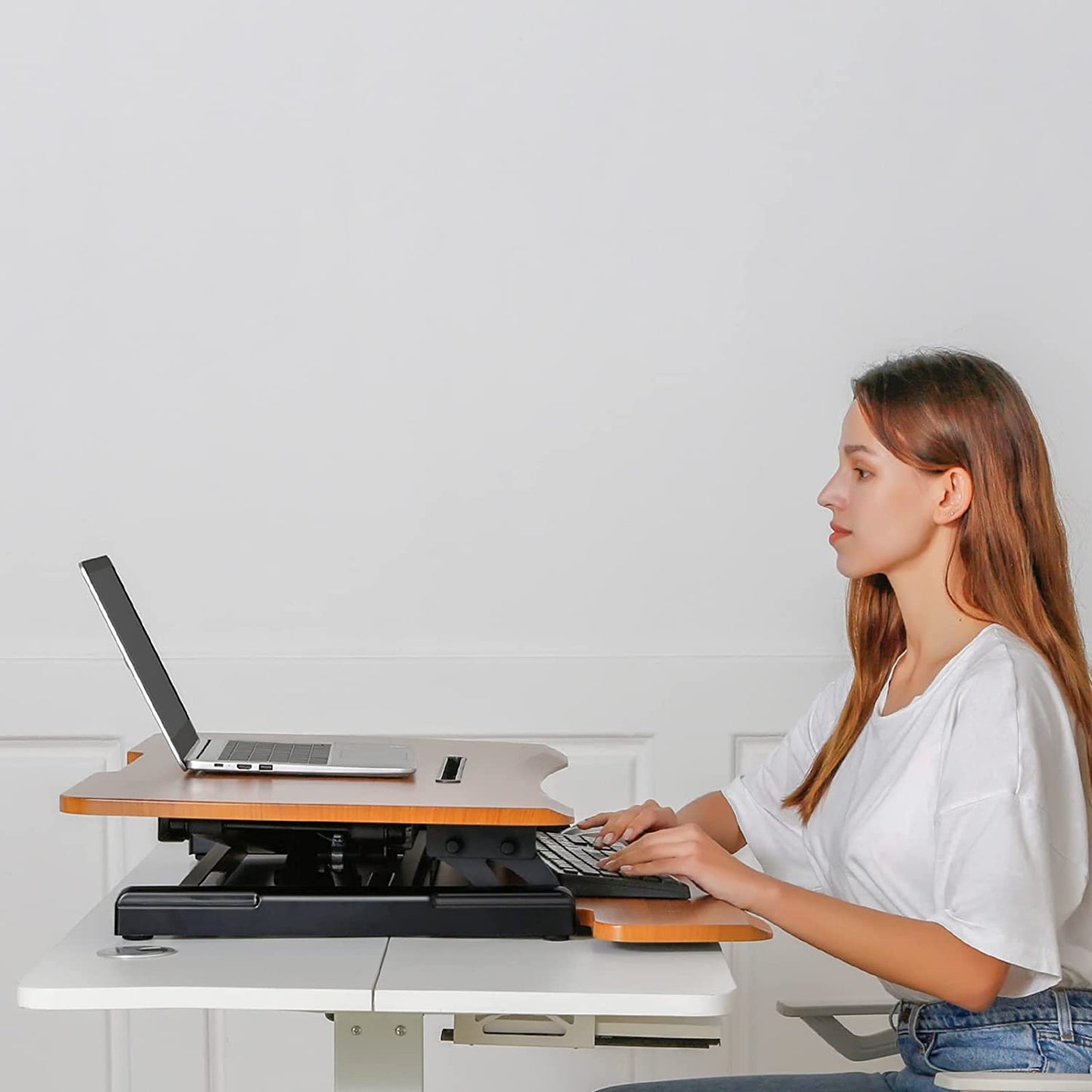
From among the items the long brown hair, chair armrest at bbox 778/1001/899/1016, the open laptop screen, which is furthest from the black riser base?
the long brown hair

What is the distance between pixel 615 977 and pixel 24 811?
5.07 feet

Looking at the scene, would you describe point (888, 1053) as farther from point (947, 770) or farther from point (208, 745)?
point (208, 745)

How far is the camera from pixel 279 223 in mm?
2367

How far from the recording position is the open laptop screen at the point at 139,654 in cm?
142

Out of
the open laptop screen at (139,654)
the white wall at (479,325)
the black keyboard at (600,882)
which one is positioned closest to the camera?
the black keyboard at (600,882)

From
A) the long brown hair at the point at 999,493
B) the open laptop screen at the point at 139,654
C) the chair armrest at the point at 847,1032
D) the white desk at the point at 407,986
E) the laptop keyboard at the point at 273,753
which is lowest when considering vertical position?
the chair armrest at the point at 847,1032

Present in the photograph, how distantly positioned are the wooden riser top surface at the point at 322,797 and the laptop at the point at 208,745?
12 mm

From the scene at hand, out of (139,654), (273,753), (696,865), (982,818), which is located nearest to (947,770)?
(982,818)

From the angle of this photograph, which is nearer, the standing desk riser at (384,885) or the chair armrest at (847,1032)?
the standing desk riser at (384,885)

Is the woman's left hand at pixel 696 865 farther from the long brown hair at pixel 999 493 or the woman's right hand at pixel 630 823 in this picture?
the long brown hair at pixel 999 493

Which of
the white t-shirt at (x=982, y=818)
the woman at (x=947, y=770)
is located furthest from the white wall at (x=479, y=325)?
the white t-shirt at (x=982, y=818)

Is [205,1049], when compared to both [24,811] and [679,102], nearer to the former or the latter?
[24,811]

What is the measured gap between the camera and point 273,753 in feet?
4.89

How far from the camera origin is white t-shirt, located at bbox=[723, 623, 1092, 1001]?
1258 millimetres
